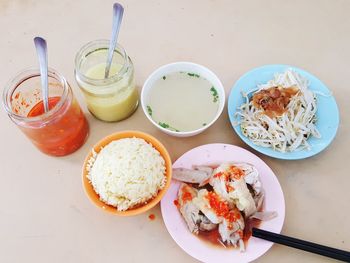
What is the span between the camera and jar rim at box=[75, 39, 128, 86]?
1.16 metres

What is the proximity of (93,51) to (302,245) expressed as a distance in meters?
1.00

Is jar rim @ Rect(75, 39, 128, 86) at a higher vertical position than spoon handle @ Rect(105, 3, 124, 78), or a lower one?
lower

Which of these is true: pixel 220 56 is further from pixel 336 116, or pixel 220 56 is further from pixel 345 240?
pixel 345 240

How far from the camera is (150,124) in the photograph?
1407 mm

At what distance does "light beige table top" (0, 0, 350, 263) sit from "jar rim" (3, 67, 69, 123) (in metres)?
0.25

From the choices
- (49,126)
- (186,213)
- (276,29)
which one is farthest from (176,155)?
(276,29)

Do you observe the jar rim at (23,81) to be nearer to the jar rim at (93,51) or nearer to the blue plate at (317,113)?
the jar rim at (93,51)

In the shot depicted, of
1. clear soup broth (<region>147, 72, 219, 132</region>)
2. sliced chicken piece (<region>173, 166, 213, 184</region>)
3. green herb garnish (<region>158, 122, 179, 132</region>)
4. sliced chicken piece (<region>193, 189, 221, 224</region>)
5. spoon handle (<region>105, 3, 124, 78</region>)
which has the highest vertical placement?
spoon handle (<region>105, 3, 124, 78</region>)

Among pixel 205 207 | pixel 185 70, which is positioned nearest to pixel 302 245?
pixel 205 207

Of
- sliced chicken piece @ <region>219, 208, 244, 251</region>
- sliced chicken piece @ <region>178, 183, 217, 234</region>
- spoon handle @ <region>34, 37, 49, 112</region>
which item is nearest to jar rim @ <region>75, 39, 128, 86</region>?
spoon handle @ <region>34, 37, 49, 112</region>

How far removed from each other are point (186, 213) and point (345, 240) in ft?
1.85

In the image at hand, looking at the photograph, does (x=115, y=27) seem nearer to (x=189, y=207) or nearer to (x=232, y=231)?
(x=189, y=207)

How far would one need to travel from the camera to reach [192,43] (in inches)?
63.3

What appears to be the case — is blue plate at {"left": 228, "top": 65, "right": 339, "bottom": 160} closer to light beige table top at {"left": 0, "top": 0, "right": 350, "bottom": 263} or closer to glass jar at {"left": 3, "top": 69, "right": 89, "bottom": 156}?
light beige table top at {"left": 0, "top": 0, "right": 350, "bottom": 263}
